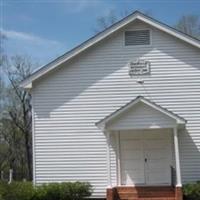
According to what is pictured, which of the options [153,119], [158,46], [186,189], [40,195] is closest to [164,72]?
[158,46]

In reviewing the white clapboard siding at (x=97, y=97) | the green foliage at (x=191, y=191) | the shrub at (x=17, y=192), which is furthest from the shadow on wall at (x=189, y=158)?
the shrub at (x=17, y=192)

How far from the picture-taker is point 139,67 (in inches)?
806

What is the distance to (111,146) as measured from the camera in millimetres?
20219

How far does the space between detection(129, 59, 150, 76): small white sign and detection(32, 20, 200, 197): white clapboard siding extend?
21 cm

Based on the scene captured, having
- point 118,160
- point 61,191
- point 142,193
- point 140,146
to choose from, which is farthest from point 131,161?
point 61,191

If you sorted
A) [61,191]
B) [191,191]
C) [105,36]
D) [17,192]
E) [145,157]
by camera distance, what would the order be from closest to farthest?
[191,191], [17,192], [61,191], [145,157], [105,36]

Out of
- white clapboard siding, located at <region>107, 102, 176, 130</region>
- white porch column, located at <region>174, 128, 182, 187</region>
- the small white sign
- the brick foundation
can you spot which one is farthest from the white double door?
the small white sign

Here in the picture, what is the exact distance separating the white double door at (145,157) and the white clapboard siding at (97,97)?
58 centimetres

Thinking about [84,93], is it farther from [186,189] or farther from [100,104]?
[186,189]

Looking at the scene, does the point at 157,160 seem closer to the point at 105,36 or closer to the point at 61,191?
the point at 61,191

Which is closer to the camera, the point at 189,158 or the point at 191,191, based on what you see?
the point at 191,191

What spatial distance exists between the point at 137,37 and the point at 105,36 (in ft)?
4.52

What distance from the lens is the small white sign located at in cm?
2042

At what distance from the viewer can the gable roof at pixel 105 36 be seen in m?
20.1
